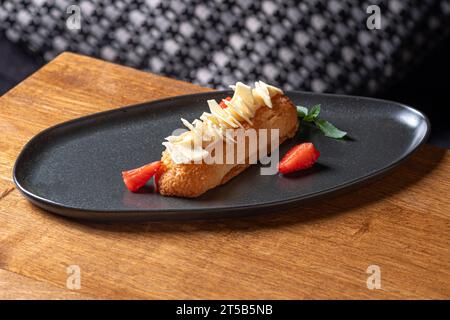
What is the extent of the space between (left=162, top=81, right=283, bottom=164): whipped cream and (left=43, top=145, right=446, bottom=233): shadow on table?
0.47ft

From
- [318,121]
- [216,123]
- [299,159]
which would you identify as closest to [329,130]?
[318,121]

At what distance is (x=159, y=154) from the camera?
1701mm

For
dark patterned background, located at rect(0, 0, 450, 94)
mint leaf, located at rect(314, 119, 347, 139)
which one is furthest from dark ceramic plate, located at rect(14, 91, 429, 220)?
dark patterned background, located at rect(0, 0, 450, 94)

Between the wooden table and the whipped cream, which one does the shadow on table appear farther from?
the whipped cream

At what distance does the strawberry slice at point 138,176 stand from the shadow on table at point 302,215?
0.31 ft

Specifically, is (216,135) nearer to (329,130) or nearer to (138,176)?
(138,176)

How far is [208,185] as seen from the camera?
1.56 m

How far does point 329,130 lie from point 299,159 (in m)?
0.18

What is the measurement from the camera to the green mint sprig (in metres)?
1.76

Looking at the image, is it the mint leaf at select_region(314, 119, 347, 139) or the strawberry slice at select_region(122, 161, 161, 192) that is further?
the mint leaf at select_region(314, 119, 347, 139)

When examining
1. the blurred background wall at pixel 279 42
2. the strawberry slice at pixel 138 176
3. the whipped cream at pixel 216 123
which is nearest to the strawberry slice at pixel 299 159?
the whipped cream at pixel 216 123

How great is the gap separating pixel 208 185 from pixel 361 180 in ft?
1.07

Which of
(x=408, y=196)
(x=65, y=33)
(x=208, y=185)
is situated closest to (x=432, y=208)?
(x=408, y=196)

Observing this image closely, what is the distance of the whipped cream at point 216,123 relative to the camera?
1.56 meters
